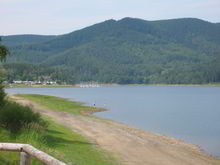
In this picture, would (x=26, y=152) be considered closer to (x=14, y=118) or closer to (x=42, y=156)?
(x=42, y=156)

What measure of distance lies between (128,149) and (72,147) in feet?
14.6

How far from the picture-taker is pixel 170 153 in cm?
2288


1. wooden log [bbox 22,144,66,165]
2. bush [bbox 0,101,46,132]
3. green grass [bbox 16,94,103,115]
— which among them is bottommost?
green grass [bbox 16,94,103,115]

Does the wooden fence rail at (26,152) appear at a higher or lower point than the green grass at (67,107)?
higher

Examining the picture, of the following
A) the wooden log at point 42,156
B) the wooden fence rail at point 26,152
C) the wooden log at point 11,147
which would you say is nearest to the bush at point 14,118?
the wooden log at point 11,147

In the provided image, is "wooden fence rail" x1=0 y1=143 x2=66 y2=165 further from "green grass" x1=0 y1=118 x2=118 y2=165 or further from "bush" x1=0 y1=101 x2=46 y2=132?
"bush" x1=0 y1=101 x2=46 y2=132

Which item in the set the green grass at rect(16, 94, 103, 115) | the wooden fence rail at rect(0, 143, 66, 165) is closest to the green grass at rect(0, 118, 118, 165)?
the wooden fence rail at rect(0, 143, 66, 165)

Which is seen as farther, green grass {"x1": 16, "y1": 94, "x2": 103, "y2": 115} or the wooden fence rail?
green grass {"x1": 16, "y1": 94, "x2": 103, "y2": 115}

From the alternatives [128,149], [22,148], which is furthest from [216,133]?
[22,148]

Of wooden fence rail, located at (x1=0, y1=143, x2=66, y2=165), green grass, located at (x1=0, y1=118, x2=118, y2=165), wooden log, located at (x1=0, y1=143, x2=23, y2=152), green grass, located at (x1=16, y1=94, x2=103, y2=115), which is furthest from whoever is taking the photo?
green grass, located at (x1=16, y1=94, x2=103, y2=115)

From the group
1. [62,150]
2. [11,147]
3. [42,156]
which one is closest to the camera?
[42,156]

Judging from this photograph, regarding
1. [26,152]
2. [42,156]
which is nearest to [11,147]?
[26,152]

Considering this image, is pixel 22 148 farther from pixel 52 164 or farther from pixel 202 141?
pixel 202 141

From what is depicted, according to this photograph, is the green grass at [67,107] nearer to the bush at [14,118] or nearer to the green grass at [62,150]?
the green grass at [62,150]
